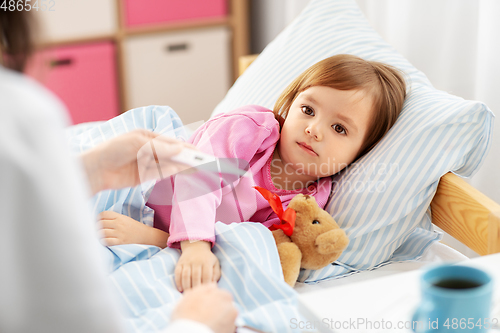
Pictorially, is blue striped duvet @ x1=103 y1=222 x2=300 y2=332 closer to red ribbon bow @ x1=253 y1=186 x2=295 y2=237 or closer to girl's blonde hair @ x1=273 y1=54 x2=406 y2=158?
red ribbon bow @ x1=253 y1=186 x2=295 y2=237

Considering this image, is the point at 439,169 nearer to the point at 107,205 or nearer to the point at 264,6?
the point at 107,205

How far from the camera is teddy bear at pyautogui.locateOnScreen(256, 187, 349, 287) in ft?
2.71

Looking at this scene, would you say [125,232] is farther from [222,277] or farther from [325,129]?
[325,129]

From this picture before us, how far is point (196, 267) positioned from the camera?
2.49 ft

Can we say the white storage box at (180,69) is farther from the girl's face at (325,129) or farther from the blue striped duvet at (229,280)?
the blue striped duvet at (229,280)

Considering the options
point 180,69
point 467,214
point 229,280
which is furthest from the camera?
point 180,69

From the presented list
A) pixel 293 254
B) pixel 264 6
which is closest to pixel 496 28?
pixel 293 254

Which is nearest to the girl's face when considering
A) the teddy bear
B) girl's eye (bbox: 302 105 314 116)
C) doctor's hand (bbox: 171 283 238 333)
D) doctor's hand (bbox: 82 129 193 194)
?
girl's eye (bbox: 302 105 314 116)

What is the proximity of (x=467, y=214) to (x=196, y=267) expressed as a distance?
483 mm

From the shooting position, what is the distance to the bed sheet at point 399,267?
871 mm

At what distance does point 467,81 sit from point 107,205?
978 millimetres

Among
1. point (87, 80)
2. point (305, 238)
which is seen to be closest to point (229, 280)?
point (305, 238)

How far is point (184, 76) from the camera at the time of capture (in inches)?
92.7

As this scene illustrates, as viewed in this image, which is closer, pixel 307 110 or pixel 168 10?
pixel 307 110
